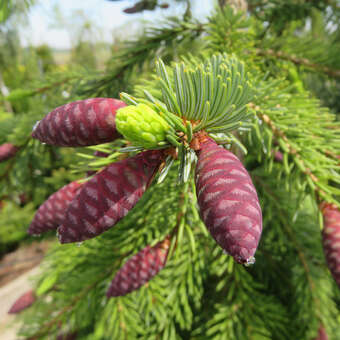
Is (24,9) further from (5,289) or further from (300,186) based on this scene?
(5,289)

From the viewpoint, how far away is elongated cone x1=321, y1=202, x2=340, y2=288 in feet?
1.25

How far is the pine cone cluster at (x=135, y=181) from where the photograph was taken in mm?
225

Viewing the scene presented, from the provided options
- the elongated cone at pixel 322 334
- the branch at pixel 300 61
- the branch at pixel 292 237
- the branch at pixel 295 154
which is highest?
the branch at pixel 300 61

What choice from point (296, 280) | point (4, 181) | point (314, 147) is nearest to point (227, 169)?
point (314, 147)

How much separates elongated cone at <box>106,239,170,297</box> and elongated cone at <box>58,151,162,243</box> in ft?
0.81

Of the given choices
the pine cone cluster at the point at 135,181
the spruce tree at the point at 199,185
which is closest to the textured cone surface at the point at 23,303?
the spruce tree at the point at 199,185

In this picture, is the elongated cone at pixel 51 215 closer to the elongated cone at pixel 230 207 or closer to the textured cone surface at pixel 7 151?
the elongated cone at pixel 230 207

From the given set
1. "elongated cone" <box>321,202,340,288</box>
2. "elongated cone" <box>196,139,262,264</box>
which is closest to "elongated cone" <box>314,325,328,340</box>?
"elongated cone" <box>321,202,340,288</box>

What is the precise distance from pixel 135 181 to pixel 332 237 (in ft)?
1.10

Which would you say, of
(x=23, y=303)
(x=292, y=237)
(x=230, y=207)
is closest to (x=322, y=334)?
(x=292, y=237)

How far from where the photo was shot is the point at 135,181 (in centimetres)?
29

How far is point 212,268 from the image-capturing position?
75 centimetres

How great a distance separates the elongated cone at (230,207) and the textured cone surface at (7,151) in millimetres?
663

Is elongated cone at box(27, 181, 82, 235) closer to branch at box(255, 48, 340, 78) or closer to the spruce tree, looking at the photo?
the spruce tree
